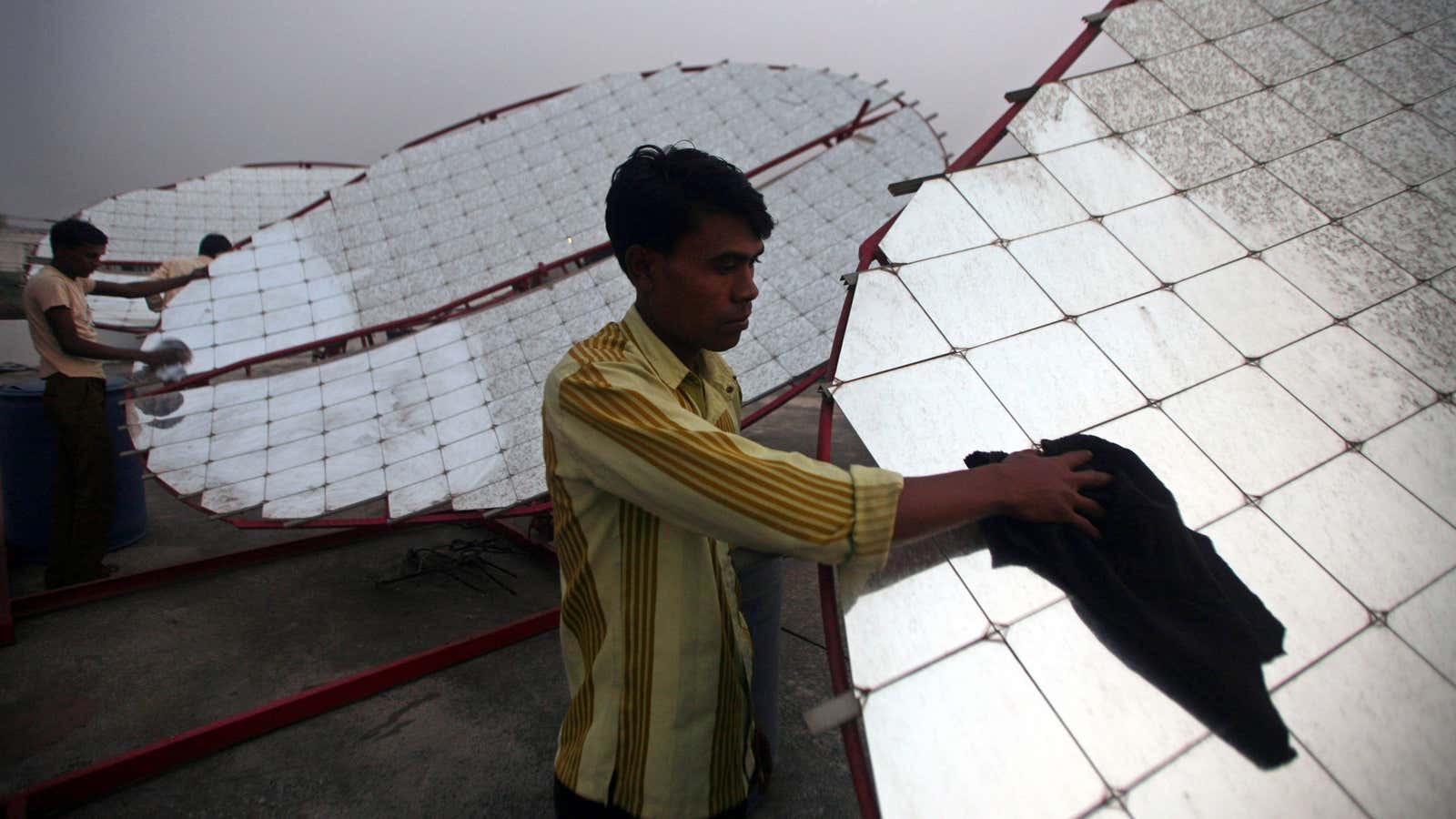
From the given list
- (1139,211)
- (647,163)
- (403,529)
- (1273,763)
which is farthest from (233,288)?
(1273,763)

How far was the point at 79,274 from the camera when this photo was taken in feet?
13.3

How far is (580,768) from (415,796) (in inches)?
69.7

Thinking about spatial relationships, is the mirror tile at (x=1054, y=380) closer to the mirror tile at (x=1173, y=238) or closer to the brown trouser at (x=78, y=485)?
the mirror tile at (x=1173, y=238)

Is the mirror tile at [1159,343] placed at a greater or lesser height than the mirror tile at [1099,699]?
greater

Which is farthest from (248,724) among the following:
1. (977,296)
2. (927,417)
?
(977,296)

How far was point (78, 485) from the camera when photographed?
408 cm

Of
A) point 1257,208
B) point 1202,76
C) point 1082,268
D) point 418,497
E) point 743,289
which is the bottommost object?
point 418,497

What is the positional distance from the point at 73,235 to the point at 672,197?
174 inches

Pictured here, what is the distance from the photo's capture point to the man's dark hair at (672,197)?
44.6 inches

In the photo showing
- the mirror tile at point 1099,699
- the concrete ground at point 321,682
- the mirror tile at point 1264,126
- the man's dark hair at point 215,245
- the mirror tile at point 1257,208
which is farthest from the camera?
the man's dark hair at point 215,245

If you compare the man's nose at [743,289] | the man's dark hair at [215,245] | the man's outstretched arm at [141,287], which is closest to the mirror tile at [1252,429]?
the man's nose at [743,289]

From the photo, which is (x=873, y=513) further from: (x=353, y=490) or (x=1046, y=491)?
(x=353, y=490)

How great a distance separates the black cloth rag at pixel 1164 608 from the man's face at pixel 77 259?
4.88m

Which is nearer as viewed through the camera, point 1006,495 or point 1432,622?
point 1006,495
